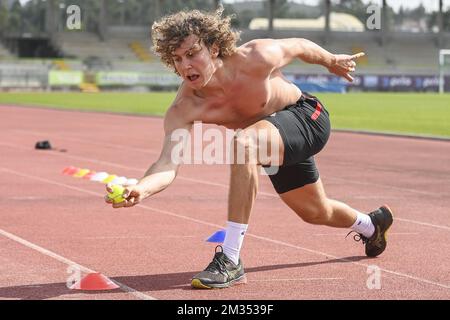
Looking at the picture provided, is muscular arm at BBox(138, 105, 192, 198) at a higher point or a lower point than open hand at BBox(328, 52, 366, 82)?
lower

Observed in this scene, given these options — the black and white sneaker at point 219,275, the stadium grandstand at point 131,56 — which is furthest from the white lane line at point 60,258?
the stadium grandstand at point 131,56

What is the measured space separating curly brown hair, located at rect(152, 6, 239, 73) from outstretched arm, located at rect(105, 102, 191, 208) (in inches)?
14.7

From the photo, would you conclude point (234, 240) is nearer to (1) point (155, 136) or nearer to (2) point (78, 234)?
(2) point (78, 234)

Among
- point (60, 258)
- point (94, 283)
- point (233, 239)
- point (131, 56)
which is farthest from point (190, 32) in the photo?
point (131, 56)

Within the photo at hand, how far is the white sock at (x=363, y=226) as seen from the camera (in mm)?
8652

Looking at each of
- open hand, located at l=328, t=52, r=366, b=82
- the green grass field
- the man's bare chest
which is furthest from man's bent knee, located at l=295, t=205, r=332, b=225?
the green grass field

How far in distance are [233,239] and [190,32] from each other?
4.55ft

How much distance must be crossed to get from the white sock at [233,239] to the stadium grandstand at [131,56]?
5446 centimetres

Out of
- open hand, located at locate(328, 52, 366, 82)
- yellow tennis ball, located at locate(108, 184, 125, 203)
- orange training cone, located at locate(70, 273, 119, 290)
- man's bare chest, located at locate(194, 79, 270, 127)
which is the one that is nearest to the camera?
yellow tennis ball, located at locate(108, 184, 125, 203)

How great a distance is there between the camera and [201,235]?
10062 mm

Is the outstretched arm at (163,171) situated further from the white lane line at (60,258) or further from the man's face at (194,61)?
the white lane line at (60,258)

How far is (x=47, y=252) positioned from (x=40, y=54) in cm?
6532

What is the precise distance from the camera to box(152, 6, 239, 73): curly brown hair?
23.8 feet

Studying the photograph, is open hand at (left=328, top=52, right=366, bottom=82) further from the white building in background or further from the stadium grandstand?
the white building in background
